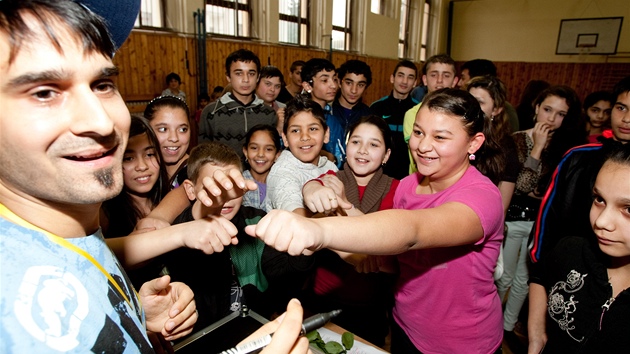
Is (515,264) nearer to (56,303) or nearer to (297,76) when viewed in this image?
(56,303)

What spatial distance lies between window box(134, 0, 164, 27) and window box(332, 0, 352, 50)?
6.39 m

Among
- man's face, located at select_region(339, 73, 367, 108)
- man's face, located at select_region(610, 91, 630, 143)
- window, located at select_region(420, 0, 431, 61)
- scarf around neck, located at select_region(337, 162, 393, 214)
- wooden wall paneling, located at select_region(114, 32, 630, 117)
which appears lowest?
scarf around neck, located at select_region(337, 162, 393, 214)

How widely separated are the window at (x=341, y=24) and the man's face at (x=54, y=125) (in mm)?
12673

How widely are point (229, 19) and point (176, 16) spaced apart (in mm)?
1541

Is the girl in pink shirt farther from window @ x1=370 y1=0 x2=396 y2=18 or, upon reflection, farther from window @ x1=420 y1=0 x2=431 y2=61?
window @ x1=420 y1=0 x2=431 y2=61

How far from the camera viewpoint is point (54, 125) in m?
0.73

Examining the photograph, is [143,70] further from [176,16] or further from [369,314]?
[369,314]

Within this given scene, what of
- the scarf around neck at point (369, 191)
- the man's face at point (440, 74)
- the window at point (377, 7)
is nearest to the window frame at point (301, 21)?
the window at point (377, 7)

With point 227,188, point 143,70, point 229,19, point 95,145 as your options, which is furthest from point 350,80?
point 229,19

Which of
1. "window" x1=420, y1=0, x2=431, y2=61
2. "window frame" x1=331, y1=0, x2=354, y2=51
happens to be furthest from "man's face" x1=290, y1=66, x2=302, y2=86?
"window" x1=420, y1=0, x2=431, y2=61

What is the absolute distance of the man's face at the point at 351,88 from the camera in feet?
13.0

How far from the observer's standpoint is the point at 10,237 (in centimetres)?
68

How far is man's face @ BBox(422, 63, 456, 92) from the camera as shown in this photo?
3.84 m

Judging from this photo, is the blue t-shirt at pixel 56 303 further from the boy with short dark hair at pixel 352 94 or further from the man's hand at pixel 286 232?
the boy with short dark hair at pixel 352 94
